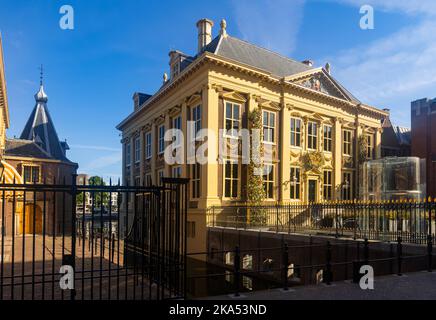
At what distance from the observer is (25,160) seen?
127 feet

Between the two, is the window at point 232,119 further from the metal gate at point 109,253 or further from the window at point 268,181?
the metal gate at point 109,253

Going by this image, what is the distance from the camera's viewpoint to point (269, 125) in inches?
1055

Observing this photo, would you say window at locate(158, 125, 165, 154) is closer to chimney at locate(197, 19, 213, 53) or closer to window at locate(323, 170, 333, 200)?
chimney at locate(197, 19, 213, 53)

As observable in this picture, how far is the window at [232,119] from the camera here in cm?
2466

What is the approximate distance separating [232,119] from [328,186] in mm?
11665

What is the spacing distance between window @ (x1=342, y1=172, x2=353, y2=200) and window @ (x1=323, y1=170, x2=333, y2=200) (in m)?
1.41

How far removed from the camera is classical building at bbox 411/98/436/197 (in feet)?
119

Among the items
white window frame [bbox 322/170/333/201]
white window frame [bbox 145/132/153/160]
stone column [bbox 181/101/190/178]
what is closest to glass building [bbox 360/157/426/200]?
white window frame [bbox 322/170/333/201]

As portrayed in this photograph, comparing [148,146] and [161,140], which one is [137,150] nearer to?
[148,146]

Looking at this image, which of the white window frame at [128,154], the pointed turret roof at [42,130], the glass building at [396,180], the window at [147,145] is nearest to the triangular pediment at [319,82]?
the glass building at [396,180]

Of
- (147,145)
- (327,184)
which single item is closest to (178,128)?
(147,145)

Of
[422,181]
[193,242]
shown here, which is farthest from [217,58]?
[422,181]

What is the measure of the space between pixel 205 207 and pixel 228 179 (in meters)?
2.65
